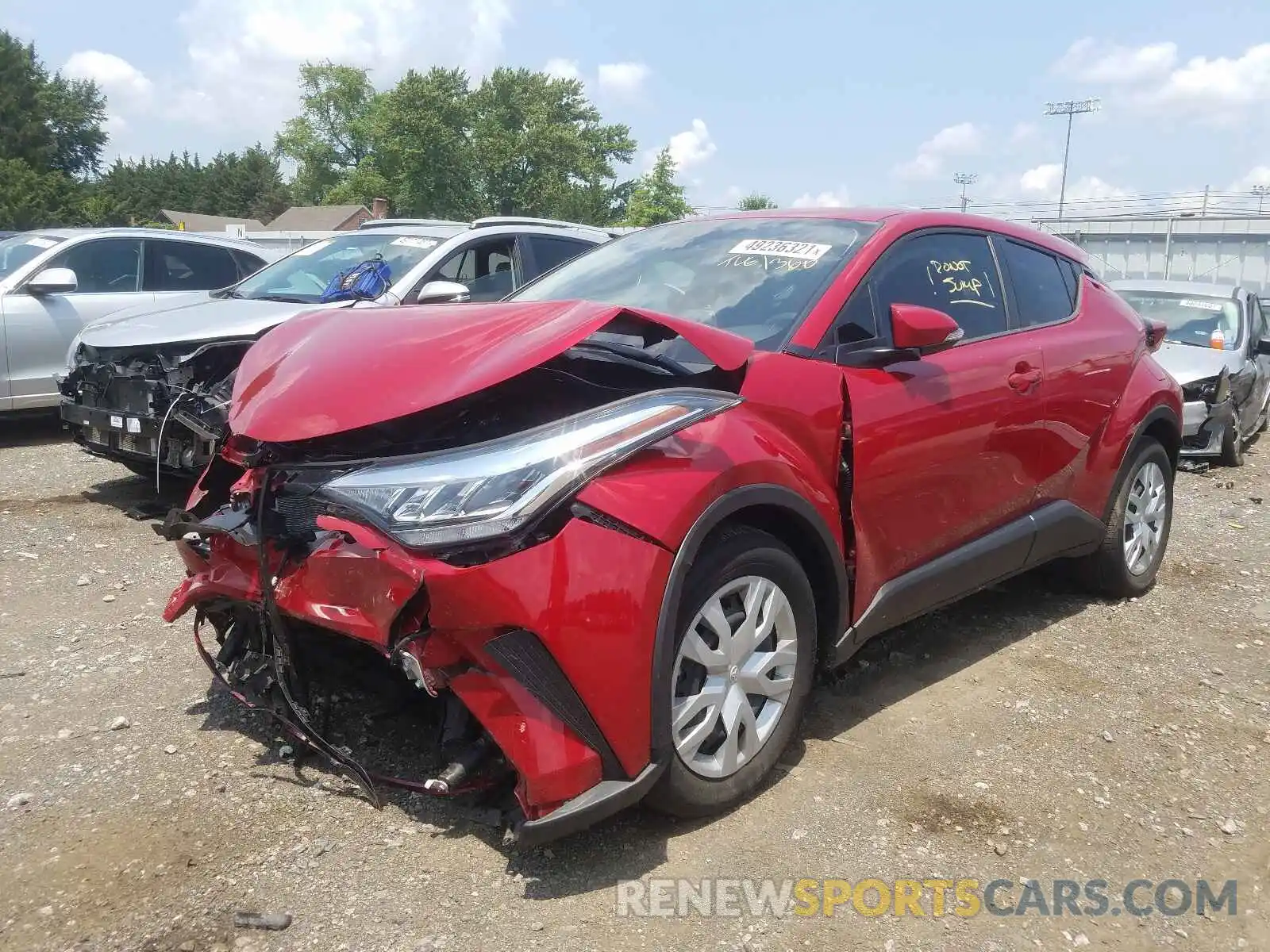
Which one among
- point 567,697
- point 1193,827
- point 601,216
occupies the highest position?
point 601,216

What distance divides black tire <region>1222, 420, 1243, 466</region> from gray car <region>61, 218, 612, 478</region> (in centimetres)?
596

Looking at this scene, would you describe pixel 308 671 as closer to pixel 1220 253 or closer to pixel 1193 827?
pixel 1193 827

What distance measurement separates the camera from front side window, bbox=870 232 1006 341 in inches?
140

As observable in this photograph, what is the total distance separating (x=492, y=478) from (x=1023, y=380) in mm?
2465

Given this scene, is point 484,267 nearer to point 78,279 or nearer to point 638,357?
point 78,279

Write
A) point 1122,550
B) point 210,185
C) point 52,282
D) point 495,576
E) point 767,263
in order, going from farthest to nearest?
1. point 210,185
2. point 52,282
3. point 1122,550
4. point 767,263
5. point 495,576

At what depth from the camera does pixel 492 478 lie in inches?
92.7

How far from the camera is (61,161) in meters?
70.0

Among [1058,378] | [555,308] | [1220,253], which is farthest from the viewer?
[1220,253]

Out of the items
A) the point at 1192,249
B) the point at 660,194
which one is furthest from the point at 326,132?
the point at 1192,249

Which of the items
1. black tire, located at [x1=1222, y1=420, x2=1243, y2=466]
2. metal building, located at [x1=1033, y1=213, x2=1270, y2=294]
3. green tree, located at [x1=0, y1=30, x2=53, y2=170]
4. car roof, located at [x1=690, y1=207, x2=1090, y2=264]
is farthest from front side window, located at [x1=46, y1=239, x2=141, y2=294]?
green tree, located at [x1=0, y1=30, x2=53, y2=170]

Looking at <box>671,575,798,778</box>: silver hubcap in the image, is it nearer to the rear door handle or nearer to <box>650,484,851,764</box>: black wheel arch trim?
<box>650,484,851,764</box>: black wheel arch trim

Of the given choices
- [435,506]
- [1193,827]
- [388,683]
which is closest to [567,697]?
[435,506]

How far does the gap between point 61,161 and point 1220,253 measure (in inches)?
2885
